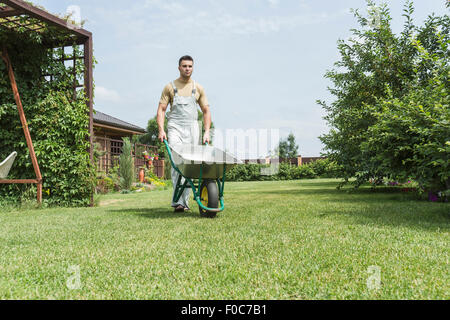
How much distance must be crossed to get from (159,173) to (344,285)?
15.0 meters

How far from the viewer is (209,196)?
3.52 m

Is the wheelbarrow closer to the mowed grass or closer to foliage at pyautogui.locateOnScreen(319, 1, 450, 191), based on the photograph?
the mowed grass

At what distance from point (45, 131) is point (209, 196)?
135 inches

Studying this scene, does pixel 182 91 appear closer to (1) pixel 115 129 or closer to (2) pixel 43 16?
(2) pixel 43 16

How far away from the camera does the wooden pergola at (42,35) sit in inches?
188

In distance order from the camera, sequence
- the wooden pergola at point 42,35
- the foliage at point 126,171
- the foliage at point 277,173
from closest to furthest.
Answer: the wooden pergola at point 42,35
the foliage at point 126,171
the foliage at point 277,173

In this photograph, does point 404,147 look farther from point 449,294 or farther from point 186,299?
point 186,299

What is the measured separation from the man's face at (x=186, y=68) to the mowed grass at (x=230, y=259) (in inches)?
73.4

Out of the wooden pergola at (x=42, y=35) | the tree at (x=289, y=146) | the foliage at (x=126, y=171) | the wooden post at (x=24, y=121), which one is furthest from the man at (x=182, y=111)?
the tree at (x=289, y=146)

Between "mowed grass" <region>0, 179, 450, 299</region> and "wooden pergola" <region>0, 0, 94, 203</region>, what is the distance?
8.26 ft

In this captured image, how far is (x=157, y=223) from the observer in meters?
3.21

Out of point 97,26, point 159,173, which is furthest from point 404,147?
point 159,173

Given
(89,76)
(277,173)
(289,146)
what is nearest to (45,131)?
(89,76)

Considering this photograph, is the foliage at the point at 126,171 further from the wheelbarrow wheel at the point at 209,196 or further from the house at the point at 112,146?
the wheelbarrow wheel at the point at 209,196
